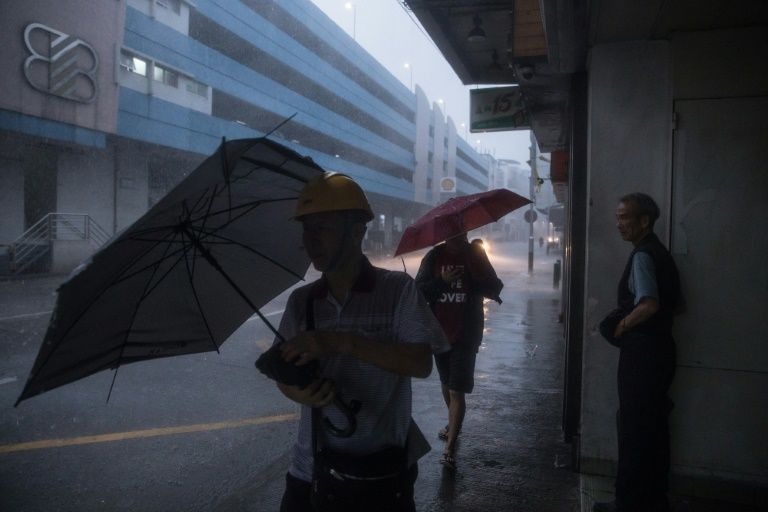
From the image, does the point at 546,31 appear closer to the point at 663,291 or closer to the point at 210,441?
the point at 663,291

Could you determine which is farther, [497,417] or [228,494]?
[497,417]

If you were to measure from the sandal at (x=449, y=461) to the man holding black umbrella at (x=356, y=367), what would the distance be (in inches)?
85.6

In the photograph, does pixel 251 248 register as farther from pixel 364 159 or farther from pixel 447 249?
pixel 364 159

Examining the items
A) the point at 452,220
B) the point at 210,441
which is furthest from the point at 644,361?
the point at 210,441

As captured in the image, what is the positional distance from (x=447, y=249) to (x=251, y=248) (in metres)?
2.25

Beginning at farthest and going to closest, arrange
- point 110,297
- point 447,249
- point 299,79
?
point 299,79
point 447,249
point 110,297

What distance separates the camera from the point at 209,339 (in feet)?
7.31

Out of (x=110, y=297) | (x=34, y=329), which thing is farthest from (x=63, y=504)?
(x=34, y=329)

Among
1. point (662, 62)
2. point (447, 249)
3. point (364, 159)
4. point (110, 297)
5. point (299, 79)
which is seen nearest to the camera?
point (110, 297)

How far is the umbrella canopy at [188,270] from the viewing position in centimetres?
149

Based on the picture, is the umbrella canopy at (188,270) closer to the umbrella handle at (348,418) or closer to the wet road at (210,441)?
the umbrella handle at (348,418)

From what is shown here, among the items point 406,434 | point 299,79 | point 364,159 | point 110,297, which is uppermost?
point 299,79

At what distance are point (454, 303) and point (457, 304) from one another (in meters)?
0.02

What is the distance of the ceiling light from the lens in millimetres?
5807
